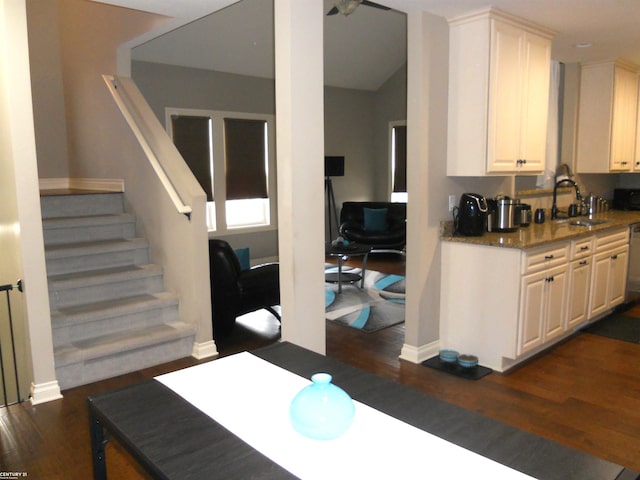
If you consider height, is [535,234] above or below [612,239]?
above

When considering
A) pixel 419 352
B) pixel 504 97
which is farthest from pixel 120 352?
pixel 504 97

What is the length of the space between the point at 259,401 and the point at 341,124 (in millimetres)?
7911

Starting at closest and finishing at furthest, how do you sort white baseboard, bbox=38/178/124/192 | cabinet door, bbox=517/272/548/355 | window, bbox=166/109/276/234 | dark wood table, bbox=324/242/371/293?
cabinet door, bbox=517/272/548/355 < white baseboard, bbox=38/178/124/192 < dark wood table, bbox=324/242/371/293 < window, bbox=166/109/276/234

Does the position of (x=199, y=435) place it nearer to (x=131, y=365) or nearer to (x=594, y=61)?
(x=131, y=365)

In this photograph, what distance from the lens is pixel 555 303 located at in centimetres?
385

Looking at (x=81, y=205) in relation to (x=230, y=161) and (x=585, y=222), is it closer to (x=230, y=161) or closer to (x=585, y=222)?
(x=230, y=161)

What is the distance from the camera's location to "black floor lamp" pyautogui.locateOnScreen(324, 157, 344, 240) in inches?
335

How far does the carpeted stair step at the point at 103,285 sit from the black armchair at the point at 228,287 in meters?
0.50

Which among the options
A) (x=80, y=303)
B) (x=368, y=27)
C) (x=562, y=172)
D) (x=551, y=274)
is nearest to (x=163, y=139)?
(x=80, y=303)

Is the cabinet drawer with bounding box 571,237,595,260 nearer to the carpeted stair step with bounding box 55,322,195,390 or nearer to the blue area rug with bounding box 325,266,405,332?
the blue area rug with bounding box 325,266,405,332

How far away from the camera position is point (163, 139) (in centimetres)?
431

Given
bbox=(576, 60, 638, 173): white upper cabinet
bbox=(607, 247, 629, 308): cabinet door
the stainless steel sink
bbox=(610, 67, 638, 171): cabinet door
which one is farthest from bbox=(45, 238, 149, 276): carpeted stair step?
bbox=(610, 67, 638, 171): cabinet door

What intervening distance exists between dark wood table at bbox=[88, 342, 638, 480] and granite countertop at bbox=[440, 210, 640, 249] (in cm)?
217

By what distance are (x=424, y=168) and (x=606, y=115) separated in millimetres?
2724
